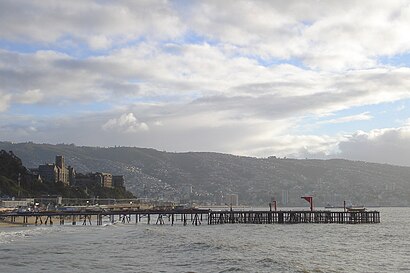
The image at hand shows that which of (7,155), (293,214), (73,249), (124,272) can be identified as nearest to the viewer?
(124,272)

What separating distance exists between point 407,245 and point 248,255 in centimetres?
2453

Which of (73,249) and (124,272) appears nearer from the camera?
(124,272)

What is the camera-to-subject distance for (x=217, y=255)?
Answer: 41.9 meters

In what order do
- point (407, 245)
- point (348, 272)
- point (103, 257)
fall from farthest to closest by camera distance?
1. point (407, 245)
2. point (103, 257)
3. point (348, 272)

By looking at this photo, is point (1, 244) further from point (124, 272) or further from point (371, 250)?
point (371, 250)

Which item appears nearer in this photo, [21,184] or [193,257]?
[193,257]

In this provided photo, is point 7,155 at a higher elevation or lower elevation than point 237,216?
higher

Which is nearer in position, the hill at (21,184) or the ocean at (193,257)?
the ocean at (193,257)

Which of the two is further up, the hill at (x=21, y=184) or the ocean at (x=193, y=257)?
the hill at (x=21, y=184)

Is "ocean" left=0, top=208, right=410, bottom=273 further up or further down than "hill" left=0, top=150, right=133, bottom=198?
further down

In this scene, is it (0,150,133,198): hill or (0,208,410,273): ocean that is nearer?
(0,208,410,273): ocean

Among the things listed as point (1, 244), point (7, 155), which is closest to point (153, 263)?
point (1, 244)

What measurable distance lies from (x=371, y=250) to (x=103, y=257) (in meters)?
25.5

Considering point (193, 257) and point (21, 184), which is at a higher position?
point (21, 184)
